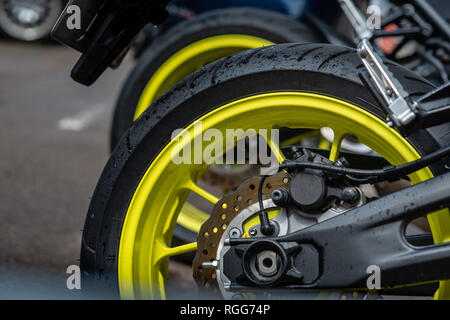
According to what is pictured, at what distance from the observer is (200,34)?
2.69 m

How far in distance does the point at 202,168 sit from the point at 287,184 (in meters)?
0.23

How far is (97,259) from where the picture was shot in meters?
1.61

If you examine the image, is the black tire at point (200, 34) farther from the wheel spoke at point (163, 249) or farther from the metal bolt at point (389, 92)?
the metal bolt at point (389, 92)

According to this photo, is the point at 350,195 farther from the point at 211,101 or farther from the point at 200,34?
the point at 200,34

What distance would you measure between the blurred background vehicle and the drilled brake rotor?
6570 mm

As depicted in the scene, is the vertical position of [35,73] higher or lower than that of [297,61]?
higher

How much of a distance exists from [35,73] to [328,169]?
561 centimetres

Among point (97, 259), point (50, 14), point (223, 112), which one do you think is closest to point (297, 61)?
point (223, 112)

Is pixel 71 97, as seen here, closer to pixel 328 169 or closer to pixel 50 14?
pixel 50 14

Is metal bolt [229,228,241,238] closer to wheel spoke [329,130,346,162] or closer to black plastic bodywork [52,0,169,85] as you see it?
wheel spoke [329,130,346,162]

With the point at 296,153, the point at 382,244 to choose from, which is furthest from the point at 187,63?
the point at 382,244

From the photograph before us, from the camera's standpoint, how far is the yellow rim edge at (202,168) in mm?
1440

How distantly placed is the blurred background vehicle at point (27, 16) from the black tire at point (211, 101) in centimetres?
649
